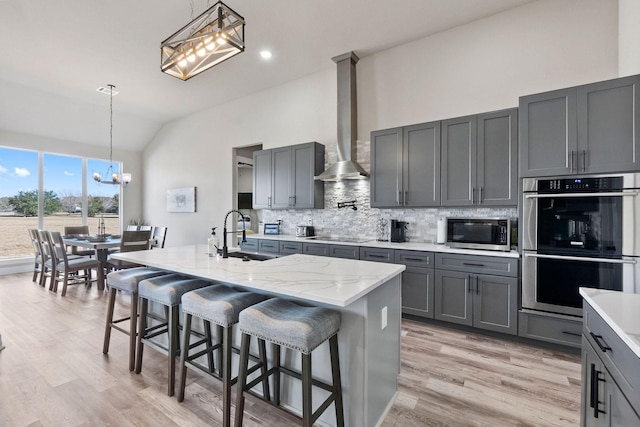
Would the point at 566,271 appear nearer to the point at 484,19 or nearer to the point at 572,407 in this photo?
the point at 572,407

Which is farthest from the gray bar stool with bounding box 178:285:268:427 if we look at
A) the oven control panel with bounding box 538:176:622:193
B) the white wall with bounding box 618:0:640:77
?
the white wall with bounding box 618:0:640:77

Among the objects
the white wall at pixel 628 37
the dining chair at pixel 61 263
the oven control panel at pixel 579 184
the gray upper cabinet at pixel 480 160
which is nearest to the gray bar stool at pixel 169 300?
the gray upper cabinet at pixel 480 160

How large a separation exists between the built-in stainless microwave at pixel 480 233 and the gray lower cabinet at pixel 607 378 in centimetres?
176

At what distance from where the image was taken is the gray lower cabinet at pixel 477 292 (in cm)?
283

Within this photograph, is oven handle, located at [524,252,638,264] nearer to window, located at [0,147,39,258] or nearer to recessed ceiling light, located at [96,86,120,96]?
recessed ceiling light, located at [96,86,120,96]

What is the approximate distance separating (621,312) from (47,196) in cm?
917

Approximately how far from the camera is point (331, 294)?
1422 millimetres

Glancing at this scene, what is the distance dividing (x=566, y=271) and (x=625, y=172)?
93cm

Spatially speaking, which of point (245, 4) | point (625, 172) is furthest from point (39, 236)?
point (625, 172)

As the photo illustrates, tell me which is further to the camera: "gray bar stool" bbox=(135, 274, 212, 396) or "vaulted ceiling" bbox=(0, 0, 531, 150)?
"vaulted ceiling" bbox=(0, 0, 531, 150)

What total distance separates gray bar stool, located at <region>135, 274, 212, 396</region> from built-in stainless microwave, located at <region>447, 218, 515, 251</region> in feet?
8.69

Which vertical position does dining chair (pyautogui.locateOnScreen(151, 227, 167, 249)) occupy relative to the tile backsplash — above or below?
below

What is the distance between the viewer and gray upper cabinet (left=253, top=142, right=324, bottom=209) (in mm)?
4551

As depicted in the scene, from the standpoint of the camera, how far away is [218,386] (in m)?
2.17
